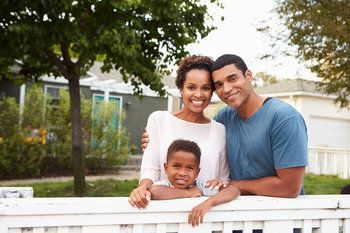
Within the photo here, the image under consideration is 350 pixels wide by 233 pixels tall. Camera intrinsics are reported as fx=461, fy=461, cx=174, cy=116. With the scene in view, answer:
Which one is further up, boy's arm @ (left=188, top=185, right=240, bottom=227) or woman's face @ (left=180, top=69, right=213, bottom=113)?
woman's face @ (left=180, top=69, right=213, bottom=113)

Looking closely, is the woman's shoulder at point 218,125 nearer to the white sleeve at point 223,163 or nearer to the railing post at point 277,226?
the white sleeve at point 223,163

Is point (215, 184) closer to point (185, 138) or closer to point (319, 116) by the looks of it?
point (185, 138)

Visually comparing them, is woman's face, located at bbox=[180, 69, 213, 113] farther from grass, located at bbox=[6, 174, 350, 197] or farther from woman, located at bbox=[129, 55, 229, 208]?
grass, located at bbox=[6, 174, 350, 197]

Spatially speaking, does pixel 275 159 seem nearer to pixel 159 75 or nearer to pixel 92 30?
pixel 92 30

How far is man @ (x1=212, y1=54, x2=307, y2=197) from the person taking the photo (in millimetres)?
2285

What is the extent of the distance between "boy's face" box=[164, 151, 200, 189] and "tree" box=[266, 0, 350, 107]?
7.84 m

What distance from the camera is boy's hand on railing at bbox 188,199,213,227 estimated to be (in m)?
2.01

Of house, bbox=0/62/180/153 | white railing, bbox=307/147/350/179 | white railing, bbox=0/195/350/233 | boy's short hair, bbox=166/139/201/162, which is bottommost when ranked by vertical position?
white railing, bbox=307/147/350/179

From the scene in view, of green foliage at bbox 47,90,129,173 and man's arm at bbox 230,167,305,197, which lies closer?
man's arm at bbox 230,167,305,197

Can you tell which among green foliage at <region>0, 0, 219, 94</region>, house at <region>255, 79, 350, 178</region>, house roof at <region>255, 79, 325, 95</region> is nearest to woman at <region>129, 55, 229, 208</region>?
green foliage at <region>0, 0, 219, 94</region>

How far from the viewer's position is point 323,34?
10055 mm

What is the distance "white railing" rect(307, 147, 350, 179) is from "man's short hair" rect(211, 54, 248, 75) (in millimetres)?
15169

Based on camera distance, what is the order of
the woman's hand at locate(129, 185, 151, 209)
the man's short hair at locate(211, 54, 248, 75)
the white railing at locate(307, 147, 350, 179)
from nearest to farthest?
the woman's hand at locate(129, 185, 151, 209) < the man's short hair at locate(211, 54, 248, 75) < the white railing at locate(307, 147, 350, 179)

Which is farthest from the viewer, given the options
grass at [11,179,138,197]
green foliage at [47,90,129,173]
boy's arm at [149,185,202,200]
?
green foliage at [47,90,129,173]
